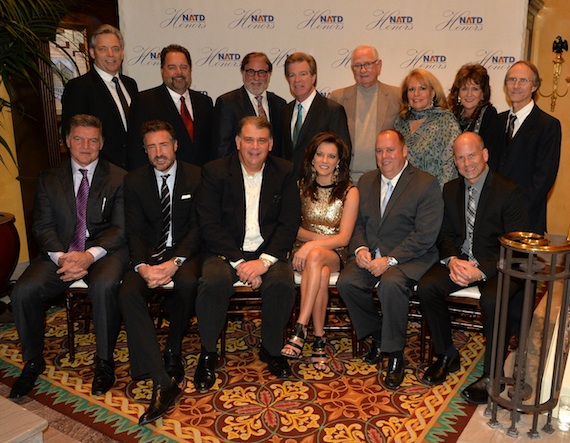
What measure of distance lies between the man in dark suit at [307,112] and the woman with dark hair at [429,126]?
0.47 m

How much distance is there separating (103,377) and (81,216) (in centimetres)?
104

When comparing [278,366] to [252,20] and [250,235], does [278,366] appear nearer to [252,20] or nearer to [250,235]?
[250,235]

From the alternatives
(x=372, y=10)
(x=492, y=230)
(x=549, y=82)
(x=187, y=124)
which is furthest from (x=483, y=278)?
(x=549, y=82)

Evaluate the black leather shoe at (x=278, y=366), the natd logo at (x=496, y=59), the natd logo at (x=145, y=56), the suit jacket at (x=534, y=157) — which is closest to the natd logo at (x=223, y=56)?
the natd logo at (x=145, y=56)

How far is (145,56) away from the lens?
5375 mm

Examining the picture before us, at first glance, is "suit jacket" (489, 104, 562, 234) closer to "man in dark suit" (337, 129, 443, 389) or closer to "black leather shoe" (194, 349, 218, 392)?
"man in dark suit" (337, 129, 443, 389)

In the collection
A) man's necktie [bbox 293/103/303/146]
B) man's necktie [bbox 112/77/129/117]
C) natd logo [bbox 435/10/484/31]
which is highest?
natd logo [bbox 435/10/484/31]

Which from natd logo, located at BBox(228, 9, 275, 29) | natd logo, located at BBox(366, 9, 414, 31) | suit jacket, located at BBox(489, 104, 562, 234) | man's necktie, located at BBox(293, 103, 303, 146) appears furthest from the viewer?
natd logo, located at BBox(228, 9, 275, 29)

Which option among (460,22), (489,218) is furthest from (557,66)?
(489,218)

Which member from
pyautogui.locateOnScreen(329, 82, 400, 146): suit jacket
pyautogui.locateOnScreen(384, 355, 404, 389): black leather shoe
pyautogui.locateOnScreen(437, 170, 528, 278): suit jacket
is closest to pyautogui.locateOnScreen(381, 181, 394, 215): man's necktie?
pyautogui.locateOnScreen(437, 170, 528, 278): suit jacket

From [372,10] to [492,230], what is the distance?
279cm

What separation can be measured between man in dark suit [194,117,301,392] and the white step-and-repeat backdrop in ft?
6.61

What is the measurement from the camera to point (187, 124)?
4156mm

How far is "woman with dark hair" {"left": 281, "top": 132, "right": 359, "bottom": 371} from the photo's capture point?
3.47 metres
